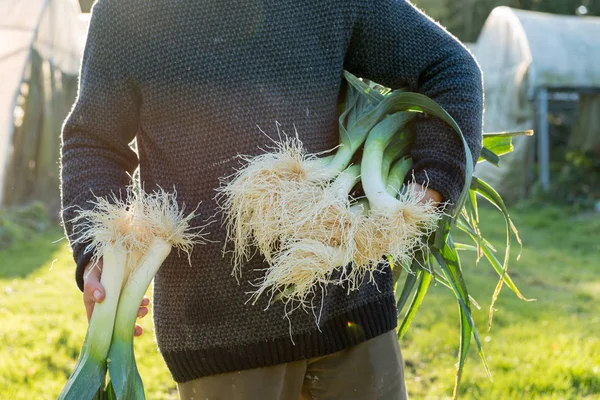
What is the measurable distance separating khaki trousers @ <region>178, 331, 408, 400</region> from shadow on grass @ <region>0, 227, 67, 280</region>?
3931 millimetres

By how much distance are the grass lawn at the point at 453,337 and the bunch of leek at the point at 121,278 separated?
664 mm

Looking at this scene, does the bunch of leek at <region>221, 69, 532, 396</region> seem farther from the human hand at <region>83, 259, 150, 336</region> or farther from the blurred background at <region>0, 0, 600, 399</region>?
the blurred background at <region>0, 0, 600, 399</region>

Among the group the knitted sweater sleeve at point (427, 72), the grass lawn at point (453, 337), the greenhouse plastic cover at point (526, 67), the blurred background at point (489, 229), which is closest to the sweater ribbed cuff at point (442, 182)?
the knitted sweater sleeve at point (427, 72)

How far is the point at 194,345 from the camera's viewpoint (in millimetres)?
1425

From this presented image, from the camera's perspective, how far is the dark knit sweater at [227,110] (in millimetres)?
1412

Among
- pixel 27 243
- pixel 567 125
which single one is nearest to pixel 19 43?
pixel 27 243

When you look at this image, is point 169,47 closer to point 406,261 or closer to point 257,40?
point 257,40

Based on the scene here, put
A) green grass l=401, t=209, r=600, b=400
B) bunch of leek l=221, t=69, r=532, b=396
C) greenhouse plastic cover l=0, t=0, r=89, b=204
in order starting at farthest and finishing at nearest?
greenhouse plastic cover l=0, t=0, r=89, b=204, green grass l=401, t=209, r=600, b=400, bunch of leek l=221, t=69, r=532, b=396

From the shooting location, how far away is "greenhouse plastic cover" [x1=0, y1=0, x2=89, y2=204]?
655 centimetres

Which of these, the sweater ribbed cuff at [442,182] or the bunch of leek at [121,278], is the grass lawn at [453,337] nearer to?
the bunch of leek at [121,278]

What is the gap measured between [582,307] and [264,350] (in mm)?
3186

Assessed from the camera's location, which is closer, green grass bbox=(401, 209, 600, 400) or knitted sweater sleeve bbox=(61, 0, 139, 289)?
knitted sweater sleeve bbox=(61, 0, 139, 289)

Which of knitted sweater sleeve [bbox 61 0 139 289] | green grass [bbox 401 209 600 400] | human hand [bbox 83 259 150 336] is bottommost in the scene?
green grass [bbox 401 209 600 400]

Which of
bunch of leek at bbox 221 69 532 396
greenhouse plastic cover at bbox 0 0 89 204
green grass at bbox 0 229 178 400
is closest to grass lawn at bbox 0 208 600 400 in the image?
green grass at bbox 0 229 178 400
